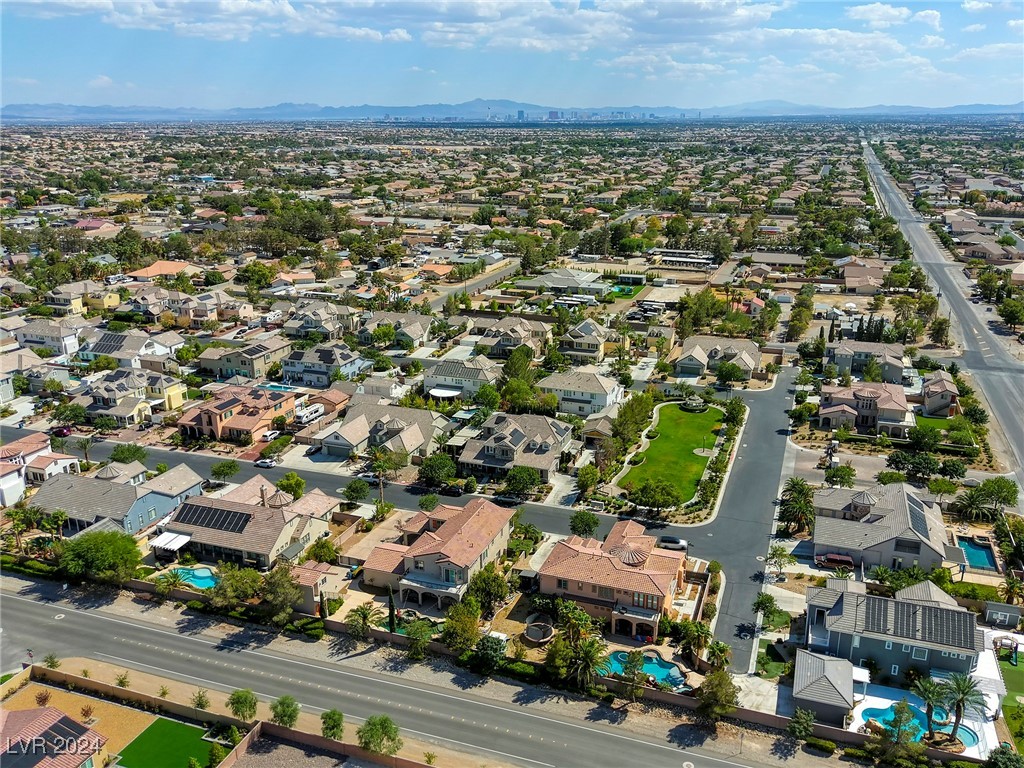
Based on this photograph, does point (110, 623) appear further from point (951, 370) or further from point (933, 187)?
point (933, 187)

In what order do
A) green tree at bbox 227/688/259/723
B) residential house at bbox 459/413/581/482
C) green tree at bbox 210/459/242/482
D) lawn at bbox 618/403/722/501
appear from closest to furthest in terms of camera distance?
green tree at bbox 227/688/259/723 < green tree at bbox 210/459/242/482 < lawn at bbox 618/403/722/501 < residential house at bbox 459/413/581/482

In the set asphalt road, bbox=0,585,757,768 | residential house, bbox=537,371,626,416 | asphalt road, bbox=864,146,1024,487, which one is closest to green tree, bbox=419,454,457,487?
residential house, bbox=537,371,626,416

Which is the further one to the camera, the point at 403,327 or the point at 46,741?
the point at 403,327

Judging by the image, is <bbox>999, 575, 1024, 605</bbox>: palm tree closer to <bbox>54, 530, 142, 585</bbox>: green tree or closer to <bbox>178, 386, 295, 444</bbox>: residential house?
<bbox>54, 530, 142, 585</bbox>: green tree

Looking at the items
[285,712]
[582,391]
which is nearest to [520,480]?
[582,391]

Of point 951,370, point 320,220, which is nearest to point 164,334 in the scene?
point 320,220

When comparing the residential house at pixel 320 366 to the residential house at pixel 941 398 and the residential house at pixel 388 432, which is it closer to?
the residential house at pixel 388 432

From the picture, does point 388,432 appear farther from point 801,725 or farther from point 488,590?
point 801,725
